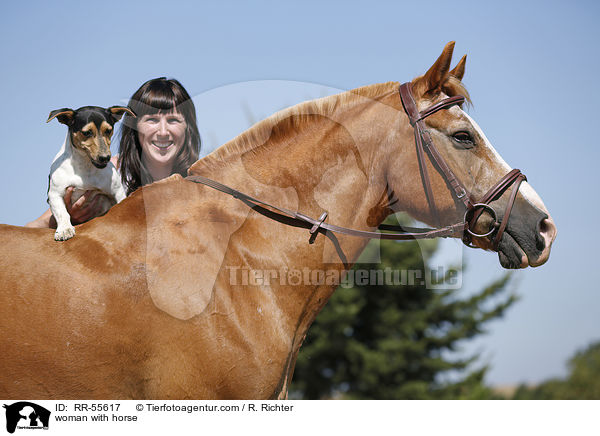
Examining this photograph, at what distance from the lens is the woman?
4730 millimetres

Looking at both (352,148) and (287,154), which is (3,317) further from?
(352,148)

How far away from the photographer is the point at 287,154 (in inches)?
138

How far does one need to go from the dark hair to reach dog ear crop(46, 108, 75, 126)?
77cm

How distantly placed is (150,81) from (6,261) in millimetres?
2426

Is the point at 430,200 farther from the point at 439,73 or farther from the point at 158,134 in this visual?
the point at 158,134

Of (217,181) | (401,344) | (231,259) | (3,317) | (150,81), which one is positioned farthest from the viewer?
(401,344)

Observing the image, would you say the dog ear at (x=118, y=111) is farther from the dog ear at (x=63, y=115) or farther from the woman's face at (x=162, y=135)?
the woman's face at (x=162, y=135)

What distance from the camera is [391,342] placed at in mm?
21297

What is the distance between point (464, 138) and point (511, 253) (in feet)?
2.91

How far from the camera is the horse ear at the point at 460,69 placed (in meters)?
3.77
